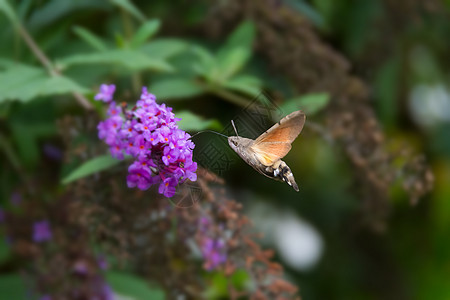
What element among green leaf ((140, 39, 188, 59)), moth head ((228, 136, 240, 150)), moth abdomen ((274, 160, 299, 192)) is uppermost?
green leaf ((140, 39, 188, 59))

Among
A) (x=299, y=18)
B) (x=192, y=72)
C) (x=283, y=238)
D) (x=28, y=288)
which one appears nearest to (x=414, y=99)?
(x=283, y=238)

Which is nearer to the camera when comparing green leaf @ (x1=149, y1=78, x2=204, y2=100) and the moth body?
the moth body

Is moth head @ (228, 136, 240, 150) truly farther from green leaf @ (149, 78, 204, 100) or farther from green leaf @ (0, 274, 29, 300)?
green leaf @ (0, 274, 29, 300)

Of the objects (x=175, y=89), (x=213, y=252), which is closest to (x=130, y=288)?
(x=213, y=252)

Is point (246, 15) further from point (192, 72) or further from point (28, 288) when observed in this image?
point (28, 288)

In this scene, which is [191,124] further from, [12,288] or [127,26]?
[12,288]

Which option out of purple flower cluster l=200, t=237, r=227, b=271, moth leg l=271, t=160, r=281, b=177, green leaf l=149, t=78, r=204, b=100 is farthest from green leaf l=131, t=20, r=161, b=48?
moth leg l=271, t=160, r=281, b=177
